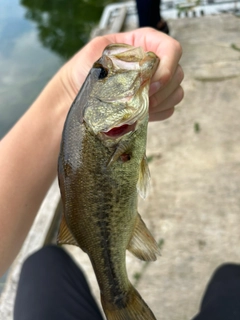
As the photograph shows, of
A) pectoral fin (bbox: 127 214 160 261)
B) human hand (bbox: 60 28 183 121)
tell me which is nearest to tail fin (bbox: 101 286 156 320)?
pectoral fin (bbox: 127 214 160 261)

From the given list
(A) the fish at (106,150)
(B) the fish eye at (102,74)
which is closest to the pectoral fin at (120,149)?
(A) the fish at (106,150)

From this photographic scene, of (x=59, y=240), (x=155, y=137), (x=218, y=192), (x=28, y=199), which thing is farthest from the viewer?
(x=155, y=137)

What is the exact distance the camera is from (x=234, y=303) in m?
1.35

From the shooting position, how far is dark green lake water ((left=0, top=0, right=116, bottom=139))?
12.5 ft

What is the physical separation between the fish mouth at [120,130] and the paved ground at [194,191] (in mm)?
1225

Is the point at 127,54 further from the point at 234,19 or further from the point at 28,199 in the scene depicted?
the point at 234,19

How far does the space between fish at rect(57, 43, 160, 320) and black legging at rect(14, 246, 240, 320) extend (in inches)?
20.6

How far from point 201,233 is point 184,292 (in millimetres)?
354

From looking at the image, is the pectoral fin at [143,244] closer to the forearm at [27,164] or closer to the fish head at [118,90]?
the fish head at [118,90]

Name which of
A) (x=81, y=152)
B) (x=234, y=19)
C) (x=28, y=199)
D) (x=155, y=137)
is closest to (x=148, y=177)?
(x=81, y=152)

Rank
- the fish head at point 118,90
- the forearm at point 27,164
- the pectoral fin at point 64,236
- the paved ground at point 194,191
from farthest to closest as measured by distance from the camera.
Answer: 1. the paved ground at point 194,191
2. the forearm at point 27,164
3. the pectoral fin at point 64,236
4. the fish head at point 118,90

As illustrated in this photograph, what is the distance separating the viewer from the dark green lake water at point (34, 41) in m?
3.81

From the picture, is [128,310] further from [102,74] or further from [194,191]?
[194,191]

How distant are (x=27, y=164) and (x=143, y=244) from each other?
1.71 feet
